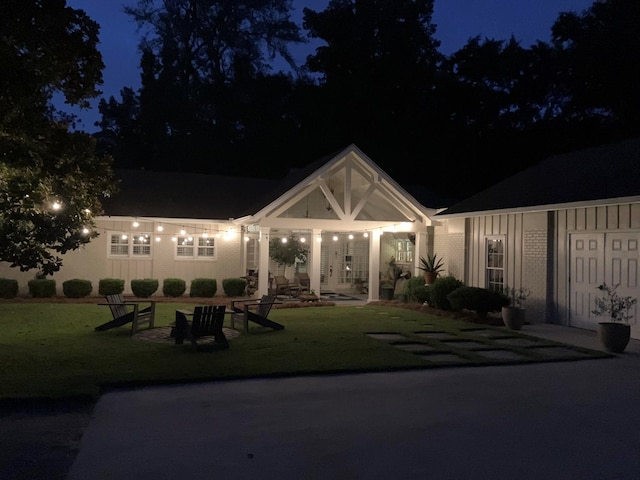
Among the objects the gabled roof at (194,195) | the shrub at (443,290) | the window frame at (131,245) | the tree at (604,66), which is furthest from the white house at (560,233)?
the tree at (604,66)

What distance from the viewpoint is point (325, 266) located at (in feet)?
A: 82.5

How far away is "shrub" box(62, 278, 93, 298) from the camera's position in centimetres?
1944

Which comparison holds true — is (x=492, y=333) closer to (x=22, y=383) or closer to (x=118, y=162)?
(x=22, y=383)

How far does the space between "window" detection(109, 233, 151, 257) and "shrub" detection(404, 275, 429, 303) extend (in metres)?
9.07

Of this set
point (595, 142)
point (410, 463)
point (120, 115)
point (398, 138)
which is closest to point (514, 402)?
point (410, 463)

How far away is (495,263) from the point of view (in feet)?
57.0

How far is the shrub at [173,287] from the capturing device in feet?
66.2

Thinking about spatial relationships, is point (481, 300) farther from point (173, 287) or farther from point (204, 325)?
point (173, 287)

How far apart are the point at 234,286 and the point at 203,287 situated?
1034 mm

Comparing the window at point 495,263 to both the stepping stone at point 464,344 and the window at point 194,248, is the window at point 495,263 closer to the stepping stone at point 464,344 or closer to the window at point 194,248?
the stepping stone at point 464,344

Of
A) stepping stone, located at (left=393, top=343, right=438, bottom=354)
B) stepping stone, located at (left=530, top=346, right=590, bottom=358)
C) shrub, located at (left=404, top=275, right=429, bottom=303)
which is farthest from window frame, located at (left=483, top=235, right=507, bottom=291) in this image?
stepping stone, located at (left=393, top=343, right=438, bottom=354)

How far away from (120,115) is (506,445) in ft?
149

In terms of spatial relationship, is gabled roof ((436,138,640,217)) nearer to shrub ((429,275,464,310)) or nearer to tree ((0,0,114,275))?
shrub ((429,275,464,310))

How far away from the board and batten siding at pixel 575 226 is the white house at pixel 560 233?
0.07 ft
